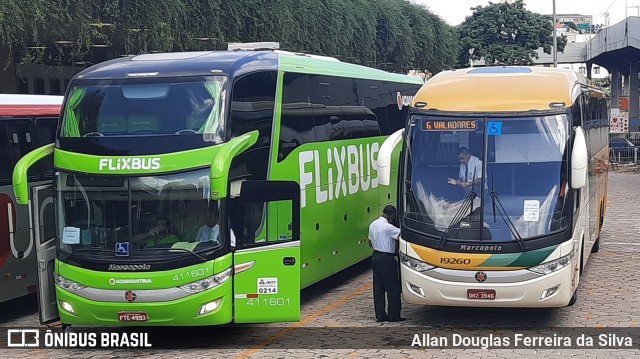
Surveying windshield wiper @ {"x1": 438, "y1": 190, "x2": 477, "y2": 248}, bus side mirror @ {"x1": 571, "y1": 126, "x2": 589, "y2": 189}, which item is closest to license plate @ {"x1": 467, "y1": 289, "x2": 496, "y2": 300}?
windshield wiper @ {"x1": 438, "y1": 190, "x2": 477, "y2": 248}

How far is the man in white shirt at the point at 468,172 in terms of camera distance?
1154 centimetres

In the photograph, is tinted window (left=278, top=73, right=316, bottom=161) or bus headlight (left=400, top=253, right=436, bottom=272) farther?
tinted window (left=278, top=73, right=316, bottom=161)

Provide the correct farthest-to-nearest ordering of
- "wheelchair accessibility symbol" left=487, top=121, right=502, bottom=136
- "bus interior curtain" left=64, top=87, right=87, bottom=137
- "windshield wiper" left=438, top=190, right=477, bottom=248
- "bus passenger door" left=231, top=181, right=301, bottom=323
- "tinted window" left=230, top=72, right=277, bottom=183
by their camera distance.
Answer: "wheelchair accessibility symbol" left=487, top=121, right=502, bottom=136 < "windshield wiper" left=438, top=190, right=477, bottom=248 < "tinted window" left=230, top=72, right=277, bottom=183 < "bus interior curtain" left=64, top=87, right=87, bottom=137 < "bus passenger door" left=231, top=181, right=301, bottom=323

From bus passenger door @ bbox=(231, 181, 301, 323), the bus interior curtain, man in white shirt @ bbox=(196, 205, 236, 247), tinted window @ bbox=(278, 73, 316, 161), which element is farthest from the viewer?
tinted window @ bbox=(278, 73, 316, 161)

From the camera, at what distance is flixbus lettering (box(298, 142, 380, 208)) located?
13.5 metres

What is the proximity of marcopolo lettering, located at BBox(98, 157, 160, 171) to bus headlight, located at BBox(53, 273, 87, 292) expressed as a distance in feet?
4.49

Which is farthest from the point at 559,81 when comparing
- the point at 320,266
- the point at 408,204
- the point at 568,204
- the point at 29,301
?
the point at 29,301

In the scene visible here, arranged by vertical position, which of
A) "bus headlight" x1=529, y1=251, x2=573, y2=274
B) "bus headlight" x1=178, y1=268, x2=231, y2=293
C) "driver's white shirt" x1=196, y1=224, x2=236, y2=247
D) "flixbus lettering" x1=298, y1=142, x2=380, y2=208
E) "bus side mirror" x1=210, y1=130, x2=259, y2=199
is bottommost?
"bus headlight" x1=529, y1=251, x2=573, y2=274

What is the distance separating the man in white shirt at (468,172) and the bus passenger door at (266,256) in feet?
6.92

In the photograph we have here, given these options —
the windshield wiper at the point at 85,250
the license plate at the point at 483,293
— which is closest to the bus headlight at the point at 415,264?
the license plate at the point at 483,293

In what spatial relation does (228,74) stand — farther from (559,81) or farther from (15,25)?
(15,25)

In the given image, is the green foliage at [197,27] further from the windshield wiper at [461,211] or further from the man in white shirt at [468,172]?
the windshield wiper at [461,211]

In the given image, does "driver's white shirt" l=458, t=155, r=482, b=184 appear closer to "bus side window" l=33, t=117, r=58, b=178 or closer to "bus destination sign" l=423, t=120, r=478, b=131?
"bus destination sign" l=423, t=120, r=478, b=131

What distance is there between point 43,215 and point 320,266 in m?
4.45
